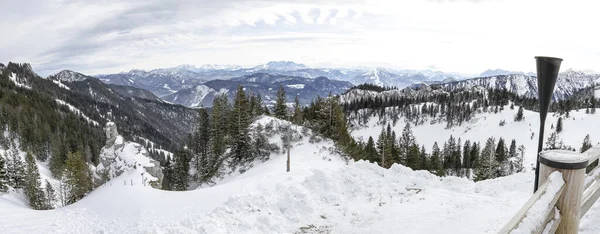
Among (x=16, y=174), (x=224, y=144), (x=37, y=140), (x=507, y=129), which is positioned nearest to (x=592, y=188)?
(x=224, y=144)

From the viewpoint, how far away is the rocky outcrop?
44.3 metres

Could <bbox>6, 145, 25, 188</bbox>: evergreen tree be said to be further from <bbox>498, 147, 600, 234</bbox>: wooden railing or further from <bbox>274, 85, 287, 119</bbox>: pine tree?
<bbox>498, 147, 600, 234</bbox>: wooden railing

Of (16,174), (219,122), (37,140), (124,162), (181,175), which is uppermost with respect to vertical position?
(219,122)

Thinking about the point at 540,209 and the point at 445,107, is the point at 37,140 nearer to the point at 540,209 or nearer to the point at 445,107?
the point at 540,209

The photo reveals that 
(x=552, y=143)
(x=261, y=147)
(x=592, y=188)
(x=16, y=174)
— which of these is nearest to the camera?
(x=592, y=188)

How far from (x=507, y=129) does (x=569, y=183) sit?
174479 mm

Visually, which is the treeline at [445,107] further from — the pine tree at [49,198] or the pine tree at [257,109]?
the pine tree at [49,198]

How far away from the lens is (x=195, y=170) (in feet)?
174

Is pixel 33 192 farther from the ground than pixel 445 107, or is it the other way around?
pixel 33 192

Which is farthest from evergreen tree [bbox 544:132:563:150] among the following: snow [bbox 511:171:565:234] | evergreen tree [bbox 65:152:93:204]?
snow [bbox 511:171:565:234]

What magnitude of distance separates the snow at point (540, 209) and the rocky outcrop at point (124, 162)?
1738 inches

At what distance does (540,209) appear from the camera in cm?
249

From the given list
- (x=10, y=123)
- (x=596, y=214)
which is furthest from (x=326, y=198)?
(x=10, y=123)

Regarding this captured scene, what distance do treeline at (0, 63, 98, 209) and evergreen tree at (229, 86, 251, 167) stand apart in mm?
21370
